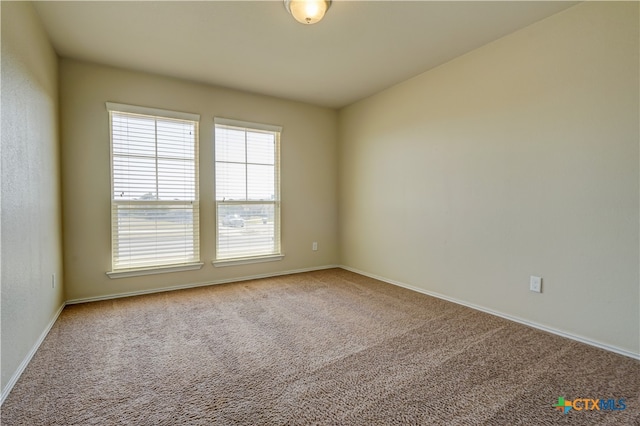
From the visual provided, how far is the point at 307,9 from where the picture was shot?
2215 millimetres

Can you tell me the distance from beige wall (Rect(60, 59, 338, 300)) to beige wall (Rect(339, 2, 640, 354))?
1.23 metres

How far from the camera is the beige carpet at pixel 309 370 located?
153cm

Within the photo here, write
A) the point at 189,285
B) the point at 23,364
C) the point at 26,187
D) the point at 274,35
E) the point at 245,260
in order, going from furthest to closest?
1. the point at 245,260
2. the point at 189,285
3. the point at 274,35
4. the point at 26,187
5. the point at 23,364

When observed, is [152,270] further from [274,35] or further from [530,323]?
[530,323]

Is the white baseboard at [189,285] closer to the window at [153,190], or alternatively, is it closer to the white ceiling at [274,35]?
the window at [153,190]

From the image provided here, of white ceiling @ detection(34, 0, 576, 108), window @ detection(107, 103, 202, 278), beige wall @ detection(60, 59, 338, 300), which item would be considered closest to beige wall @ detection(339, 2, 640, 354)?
white ceiling @ detection(34, 0, 576, 108)

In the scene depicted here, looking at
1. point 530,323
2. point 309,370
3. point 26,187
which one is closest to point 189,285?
point 26,187

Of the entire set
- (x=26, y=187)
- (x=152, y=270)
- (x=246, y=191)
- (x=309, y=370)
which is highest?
(x=246, y=191)

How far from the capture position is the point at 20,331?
6.24 feet

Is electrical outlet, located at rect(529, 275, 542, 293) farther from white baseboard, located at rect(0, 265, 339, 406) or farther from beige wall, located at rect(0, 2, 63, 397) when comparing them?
beige wall, located at rect(0, 2, 63, 397)

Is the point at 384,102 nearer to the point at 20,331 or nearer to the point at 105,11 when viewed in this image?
the point at 105,11

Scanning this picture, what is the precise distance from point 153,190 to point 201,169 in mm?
605

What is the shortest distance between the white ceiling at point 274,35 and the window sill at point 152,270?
2.28m

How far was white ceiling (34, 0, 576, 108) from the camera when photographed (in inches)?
92.1
